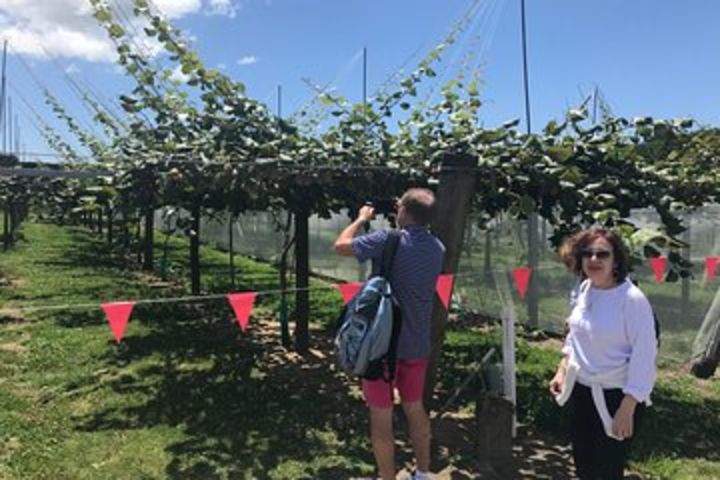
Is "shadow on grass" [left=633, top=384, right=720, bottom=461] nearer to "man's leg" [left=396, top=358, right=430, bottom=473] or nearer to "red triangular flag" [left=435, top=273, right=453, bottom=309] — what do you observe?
"red triangular flag" [left=435, top=273, right=453, bottom=309]

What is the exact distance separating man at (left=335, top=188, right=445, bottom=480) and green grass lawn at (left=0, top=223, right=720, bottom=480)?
0.89 m

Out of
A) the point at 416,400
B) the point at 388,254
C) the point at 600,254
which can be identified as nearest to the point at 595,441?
the point at 600,254

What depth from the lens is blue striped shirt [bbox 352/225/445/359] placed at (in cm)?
375

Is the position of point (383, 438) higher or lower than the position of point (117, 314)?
lower

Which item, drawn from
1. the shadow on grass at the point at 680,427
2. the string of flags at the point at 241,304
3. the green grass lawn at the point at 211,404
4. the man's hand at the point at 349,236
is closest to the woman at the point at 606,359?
the man's hand at the point at 349,236

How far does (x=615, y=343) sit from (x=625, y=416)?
0.30m

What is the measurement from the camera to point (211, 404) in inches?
235

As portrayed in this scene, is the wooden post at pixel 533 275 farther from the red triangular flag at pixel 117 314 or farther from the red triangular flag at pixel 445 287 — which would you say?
the red triangular flag at pixel 117 314

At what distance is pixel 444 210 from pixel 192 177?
1.95 m

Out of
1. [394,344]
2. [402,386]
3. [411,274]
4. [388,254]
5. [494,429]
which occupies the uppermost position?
[388,254]

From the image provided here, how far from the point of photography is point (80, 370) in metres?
7.15

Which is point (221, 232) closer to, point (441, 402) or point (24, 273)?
point (24, 273)

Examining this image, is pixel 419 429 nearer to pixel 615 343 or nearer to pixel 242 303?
pixel 615 343

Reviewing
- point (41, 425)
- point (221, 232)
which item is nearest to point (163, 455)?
point (41, 425)
